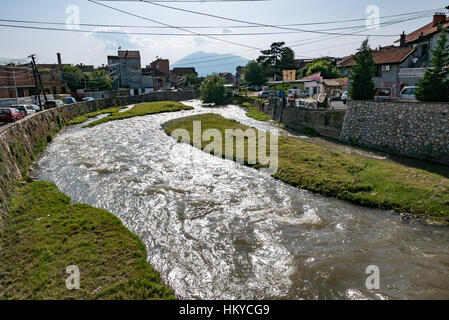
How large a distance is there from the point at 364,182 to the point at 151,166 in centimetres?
1405

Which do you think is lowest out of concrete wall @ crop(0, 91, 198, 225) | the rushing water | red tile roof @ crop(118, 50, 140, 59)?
the rushing water

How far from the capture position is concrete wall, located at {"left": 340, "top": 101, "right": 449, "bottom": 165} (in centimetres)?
2033

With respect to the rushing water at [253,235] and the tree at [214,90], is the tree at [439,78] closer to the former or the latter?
the rushing water at [253,235]

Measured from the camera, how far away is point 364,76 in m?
27.4

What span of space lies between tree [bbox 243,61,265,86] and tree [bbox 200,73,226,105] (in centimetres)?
2786

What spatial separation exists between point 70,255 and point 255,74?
292ft

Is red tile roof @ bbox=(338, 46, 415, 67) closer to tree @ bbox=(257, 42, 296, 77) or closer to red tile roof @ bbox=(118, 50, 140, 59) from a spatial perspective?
tree @ bbox=(257, 42, 296, 77)

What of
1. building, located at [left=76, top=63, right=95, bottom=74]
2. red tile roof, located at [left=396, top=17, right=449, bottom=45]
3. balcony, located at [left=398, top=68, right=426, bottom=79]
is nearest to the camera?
balcony, located at [left=398, top=68, right=426, bottom=79]

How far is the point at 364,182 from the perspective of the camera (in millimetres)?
17062

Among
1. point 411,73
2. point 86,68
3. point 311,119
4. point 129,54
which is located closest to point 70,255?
point 311,119

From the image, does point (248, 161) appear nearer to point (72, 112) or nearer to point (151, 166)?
point (151, 166)

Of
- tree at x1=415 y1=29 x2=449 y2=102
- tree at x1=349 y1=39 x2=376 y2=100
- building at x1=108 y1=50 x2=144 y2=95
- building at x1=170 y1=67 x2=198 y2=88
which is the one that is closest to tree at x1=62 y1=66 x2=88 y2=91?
building at x1=108 y1=50 x2=144 y2=95

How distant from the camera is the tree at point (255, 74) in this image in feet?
300

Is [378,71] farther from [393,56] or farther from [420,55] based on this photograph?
[420,55]
